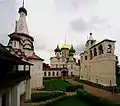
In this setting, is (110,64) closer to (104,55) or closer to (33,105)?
(104,55)

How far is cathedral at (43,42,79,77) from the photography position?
188 feet

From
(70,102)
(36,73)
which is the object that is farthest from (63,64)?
(70,102)

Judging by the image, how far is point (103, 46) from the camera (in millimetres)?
28594

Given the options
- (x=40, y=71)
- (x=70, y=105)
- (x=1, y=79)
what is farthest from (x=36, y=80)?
(x=1, y=79)

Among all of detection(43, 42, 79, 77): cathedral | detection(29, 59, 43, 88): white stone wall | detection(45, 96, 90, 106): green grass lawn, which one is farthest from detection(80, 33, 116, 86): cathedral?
detection(43, 42, 79, 77): cathedral

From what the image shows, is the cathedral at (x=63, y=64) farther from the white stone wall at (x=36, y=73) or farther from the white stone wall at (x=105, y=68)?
the white stone wall at (x=36, y=73)

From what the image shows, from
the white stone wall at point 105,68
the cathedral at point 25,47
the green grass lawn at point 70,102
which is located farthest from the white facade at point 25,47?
the white stone wall at point 105,68

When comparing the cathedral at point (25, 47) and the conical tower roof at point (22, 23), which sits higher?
the conical tower roof at point (22, 23)

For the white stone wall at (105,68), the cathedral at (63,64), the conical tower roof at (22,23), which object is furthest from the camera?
the cathedral at (63,64)

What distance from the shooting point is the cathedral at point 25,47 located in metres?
25.0

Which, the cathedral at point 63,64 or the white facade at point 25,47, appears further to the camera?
the cathedral at point 63,64

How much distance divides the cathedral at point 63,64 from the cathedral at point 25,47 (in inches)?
1040

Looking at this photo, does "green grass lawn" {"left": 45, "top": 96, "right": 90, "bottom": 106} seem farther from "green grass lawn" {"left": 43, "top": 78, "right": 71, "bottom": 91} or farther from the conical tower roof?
the conical tower roof

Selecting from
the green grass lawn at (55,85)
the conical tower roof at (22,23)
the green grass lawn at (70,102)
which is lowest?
the green grass lawn at (55,85)
